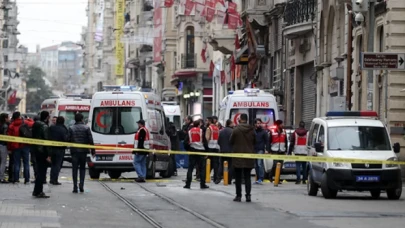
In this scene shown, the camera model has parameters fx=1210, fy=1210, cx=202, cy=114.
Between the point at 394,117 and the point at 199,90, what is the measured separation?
48698 millimetres

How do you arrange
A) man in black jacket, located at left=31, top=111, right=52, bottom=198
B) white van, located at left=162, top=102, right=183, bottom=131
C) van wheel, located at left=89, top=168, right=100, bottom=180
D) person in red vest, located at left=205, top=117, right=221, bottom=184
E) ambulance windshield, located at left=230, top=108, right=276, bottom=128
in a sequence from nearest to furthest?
man in black jacket, located at left=31, top=111, right=52, bottom=198, person in red vest, located at left=205, top=117, right=221, bottom=184, van wheel, located at left=89, top=168, right=100, bottom=180, ambulance windshield, located at left=230, top=108, right=276, bottom=128, white van, located at left=162, top=102, right=183, bottom=131

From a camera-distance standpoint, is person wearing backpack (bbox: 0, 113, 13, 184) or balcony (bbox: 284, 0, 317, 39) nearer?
person wearing backpack (bbox: 0, 113, 13, 184)

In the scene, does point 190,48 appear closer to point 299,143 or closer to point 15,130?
point 299,143

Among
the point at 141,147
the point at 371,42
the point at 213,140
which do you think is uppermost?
the point at 371,42

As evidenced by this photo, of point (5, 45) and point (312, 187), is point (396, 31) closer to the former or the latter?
point (312, 187)

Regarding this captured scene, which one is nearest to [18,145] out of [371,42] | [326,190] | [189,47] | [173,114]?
[326,190]

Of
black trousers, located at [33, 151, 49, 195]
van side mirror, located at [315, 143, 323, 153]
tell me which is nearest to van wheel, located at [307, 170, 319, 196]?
van side mirror, located at [315, 143, 323, 153]

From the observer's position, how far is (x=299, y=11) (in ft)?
167

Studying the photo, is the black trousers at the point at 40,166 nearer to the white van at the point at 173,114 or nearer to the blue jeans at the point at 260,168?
the blue jeans at the point at 260,168

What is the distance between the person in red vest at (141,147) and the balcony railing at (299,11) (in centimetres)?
1645

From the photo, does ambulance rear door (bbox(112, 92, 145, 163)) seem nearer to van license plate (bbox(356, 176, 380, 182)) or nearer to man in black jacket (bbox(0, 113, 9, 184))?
man in black jacket (bbox(0, 113, 9, 184))

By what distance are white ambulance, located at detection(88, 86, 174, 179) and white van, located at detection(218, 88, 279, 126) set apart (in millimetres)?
3971

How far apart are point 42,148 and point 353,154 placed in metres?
6.86

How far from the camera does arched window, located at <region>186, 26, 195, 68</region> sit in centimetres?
8661
